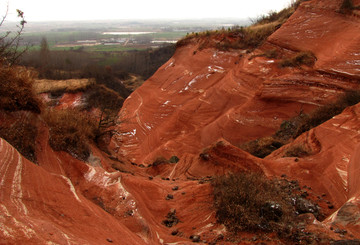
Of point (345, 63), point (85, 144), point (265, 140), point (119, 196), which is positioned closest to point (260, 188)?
point (119, 196)

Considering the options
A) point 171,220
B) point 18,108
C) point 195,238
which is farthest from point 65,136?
point 195,238

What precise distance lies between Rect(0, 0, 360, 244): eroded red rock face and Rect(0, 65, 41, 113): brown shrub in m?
0.53

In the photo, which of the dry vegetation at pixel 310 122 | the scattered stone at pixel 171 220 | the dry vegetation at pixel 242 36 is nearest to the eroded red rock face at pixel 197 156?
the scattered stone at pixel 171 220

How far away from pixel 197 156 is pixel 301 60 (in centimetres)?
749

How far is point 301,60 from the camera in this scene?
12.2 metres

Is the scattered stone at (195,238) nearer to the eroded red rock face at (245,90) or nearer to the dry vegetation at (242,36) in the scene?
the eroded red rock face at (245,90)

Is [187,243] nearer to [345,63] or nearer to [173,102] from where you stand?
[345,63]

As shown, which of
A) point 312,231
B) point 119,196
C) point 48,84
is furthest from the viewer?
point 48,84

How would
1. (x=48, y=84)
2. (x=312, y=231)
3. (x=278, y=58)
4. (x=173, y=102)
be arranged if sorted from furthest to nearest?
(x=48, y=84) < (x=173, y=102) < (x=278, y=58) < (x=312, y=231)

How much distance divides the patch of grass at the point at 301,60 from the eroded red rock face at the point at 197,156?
37cm

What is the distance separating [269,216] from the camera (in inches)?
151

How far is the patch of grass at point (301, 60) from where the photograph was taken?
1198cm

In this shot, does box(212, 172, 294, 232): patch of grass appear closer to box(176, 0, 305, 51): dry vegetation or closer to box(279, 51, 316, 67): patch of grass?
box(279, 51, 316, 67): patch of grass

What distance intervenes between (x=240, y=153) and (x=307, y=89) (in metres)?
5.76
